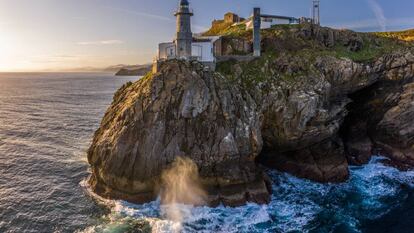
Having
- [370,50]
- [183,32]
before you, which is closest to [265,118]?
[183,32]

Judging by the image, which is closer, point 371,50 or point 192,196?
point 192,196

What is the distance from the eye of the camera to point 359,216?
28.5m

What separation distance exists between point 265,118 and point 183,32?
14010mm

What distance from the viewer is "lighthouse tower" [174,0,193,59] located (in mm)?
37938

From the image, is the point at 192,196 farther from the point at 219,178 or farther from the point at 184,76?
the point at 184,76

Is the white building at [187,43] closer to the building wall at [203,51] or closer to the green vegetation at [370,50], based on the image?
the building wall at [203,51]

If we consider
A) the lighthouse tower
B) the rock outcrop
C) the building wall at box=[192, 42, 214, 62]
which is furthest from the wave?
the lighthouse tower

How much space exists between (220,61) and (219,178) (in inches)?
587

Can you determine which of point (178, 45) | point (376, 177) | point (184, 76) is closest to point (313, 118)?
point (376, 177)

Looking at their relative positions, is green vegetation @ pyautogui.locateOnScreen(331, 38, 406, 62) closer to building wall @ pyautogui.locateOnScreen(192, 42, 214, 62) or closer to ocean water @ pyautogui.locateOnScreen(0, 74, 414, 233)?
ocean water @ pyautogui.locateOnScreen(0, 74, 414, 233)

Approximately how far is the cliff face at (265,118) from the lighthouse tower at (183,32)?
4.64m

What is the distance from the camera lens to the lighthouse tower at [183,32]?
37.9 meters

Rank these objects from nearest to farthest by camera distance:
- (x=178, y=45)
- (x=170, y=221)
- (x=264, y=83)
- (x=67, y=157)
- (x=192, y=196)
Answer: (x=170, y=221) < (x=192, y=196) < (x=264, y=83) < (x=178, y=45) < (x=67, y=157)

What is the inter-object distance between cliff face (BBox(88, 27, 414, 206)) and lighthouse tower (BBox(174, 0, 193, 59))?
4636mm
